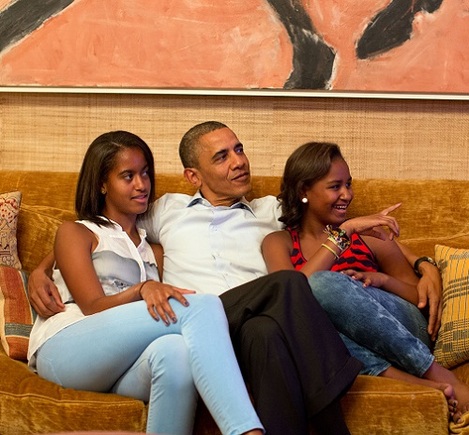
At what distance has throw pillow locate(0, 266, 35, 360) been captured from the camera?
8.23 feet

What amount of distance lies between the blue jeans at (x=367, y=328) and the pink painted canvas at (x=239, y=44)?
101cm

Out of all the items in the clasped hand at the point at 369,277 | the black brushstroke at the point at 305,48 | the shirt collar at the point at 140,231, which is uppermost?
the black brushstroke at the point at 305,48

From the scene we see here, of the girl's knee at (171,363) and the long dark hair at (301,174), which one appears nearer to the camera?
the girl's knee at (171,363)

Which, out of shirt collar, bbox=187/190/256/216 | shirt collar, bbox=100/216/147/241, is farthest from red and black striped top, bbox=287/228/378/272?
shirt collar, bbox=100/216/147/241

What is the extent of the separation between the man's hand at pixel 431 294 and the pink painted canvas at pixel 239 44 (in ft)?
2.61

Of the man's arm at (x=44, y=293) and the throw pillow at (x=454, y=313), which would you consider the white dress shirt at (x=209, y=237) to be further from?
the throw pillow at (x=454, y=313)

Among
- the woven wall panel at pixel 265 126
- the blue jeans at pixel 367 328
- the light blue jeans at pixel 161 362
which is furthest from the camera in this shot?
the woven wall panel at pixel 265 126

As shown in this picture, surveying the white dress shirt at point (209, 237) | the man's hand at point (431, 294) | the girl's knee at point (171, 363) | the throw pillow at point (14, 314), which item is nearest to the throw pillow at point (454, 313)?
the man's hand at point (431, 294)

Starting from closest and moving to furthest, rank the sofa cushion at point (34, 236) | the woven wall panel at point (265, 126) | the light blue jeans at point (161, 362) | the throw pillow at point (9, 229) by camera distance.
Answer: the light blue jeans at point (161, 362) < the throw pillow at point (9, 229) < the sofa cushion at point (34, 236) < the woven wall panel at point (265, 126)

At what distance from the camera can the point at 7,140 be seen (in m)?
3.39

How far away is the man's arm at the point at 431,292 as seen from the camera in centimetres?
256

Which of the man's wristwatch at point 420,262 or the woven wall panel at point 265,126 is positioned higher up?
the woven wall panel at point 265,126

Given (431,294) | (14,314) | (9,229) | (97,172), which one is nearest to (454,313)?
(431,294)

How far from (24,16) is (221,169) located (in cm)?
104
